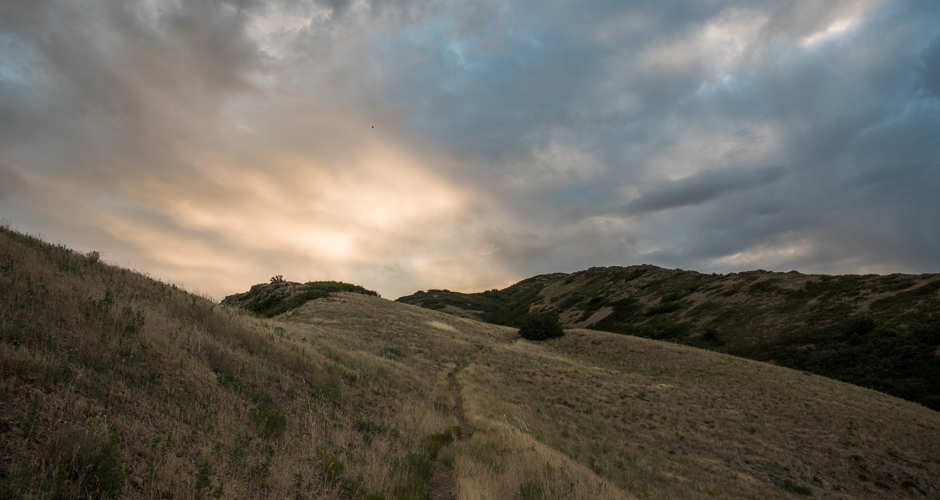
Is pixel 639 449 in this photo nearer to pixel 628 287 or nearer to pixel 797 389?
pixel 797 389

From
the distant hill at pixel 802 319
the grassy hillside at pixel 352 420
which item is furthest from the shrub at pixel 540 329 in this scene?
the distant hill at pixel 802 319

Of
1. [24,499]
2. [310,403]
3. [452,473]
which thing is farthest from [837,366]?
[24,499]

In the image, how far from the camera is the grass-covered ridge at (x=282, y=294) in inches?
1863

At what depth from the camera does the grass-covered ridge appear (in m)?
47.3

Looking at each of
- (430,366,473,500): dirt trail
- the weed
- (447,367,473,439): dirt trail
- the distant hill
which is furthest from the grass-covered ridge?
the distant hill

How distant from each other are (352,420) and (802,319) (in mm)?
59692

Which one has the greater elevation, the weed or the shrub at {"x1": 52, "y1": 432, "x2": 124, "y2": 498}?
the shrub at {"x1": 52, "y1": 432, "x2": 124, "y2": 498}

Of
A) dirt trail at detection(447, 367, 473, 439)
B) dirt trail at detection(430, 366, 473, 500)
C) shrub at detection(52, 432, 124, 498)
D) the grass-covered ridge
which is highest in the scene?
the grass-covered ridge

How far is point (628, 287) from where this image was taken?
90375 mm

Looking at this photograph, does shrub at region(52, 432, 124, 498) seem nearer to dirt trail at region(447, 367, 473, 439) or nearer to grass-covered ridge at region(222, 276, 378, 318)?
dirt trail at region(447, 367, 473, 439)

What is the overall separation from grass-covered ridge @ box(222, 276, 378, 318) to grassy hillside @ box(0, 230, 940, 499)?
66.2 ft

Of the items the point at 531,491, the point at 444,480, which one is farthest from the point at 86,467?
the point at 531,491

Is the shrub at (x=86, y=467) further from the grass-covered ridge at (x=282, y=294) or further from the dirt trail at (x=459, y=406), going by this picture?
the grass-covered ridge at (x=282, y=294)

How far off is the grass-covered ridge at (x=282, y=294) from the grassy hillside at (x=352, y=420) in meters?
20.2
